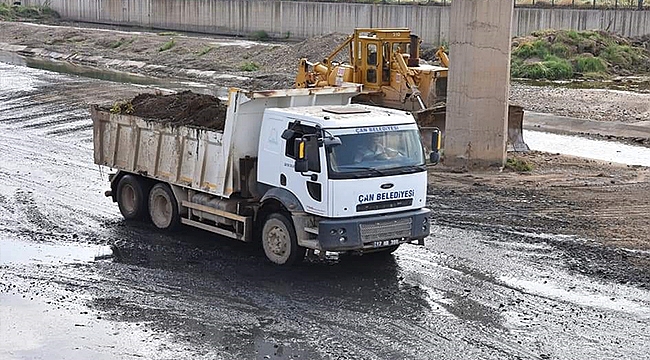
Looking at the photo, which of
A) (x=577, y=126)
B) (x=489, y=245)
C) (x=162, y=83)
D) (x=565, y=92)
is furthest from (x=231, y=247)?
(x=162, y=83)

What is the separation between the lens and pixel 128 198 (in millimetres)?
19203

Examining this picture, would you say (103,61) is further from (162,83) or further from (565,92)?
(565,92)

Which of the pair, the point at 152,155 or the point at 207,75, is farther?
the point at 207,75

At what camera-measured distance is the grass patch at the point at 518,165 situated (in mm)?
25359

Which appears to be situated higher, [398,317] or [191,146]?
[191,146]

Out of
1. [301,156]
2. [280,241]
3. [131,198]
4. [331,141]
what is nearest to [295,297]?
[280,241]

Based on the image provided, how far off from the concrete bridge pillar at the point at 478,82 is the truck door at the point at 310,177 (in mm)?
10184

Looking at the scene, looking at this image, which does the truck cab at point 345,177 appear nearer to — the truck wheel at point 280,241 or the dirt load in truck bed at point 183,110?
the truck wheel at point 280,241

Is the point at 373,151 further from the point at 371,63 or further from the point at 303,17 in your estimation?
the point at 303,17

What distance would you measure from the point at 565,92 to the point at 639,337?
97.3ft

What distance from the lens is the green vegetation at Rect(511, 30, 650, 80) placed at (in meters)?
47.7

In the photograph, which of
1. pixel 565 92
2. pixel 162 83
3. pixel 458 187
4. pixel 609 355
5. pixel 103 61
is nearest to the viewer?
pixel 609 355

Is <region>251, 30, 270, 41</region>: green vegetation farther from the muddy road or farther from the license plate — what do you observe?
the license plate

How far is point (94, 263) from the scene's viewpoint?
16.4 meters
